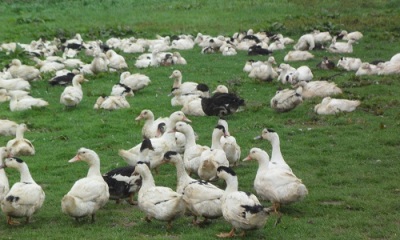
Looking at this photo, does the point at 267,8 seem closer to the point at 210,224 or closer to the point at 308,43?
the point at 308,43

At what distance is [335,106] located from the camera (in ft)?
56.4

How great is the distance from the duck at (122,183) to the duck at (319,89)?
26.0ft

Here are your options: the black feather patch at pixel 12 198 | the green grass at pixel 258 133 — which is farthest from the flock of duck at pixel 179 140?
the green grass at pixel 258 133

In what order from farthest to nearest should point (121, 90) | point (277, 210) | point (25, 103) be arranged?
point (121, 90)
point (25, 103)
point (277, 210)

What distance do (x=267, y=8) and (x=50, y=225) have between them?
2770 centimetres

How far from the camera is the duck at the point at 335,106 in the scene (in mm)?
17141

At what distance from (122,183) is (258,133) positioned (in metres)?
5.22

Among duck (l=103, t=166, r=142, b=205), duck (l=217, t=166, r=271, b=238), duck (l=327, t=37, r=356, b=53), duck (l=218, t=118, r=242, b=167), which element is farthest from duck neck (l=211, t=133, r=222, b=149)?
duck (l=327, t=37, r=356, b=53)

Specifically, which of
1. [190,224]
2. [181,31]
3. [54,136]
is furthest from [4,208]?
[181,31]

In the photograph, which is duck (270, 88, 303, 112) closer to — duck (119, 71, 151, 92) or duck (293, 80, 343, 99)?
duck (293, 80, 343, 99)

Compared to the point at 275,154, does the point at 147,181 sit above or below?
above

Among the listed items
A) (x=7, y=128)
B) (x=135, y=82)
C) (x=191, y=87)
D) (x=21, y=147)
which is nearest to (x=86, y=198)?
(x=21, y=147)

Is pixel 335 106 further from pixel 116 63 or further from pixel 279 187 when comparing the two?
pixel 116 63

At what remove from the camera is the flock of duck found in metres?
10.3
